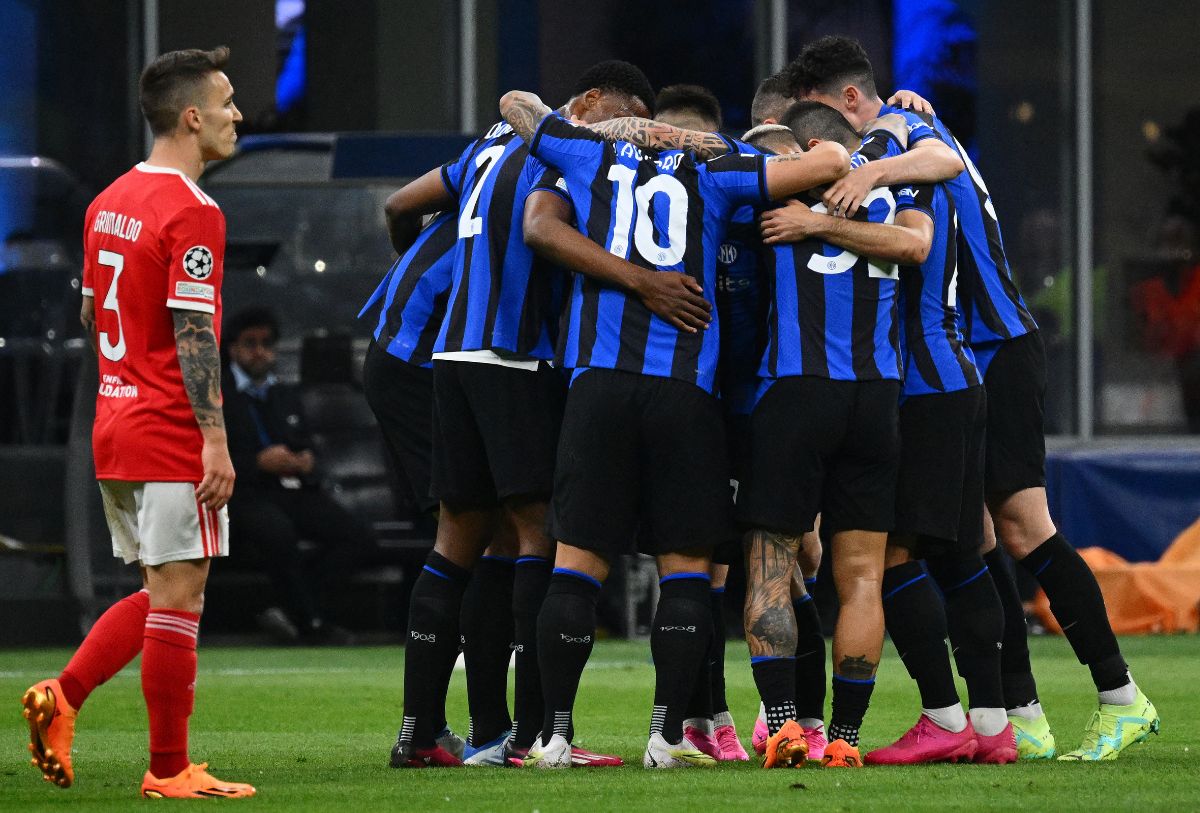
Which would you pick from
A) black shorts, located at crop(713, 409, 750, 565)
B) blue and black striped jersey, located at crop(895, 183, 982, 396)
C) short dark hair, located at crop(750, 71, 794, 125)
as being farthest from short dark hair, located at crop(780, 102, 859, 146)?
black shorts, located at crop(713, 409, 750, 565)

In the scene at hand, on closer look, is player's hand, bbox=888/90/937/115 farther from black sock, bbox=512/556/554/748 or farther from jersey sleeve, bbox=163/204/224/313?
jersey sleeve, bbox=163/204/224/313

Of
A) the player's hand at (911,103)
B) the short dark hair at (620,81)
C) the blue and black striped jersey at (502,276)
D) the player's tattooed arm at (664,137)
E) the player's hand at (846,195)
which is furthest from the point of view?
the player's hand at (911,103)

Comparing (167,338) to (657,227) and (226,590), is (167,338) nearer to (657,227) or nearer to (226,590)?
(657,227)

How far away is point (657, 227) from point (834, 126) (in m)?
0.63

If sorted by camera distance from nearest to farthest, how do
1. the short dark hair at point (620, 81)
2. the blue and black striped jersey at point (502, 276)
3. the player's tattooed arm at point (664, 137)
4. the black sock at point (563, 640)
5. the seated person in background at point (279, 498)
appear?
the black sock at point (563, 640) → the player's tattooed arm at point (664, 137) → the blue and black striped jersey at point (502, 276) → the short dark hair at point (620, 81) → the seated person in background at point (279, 498)

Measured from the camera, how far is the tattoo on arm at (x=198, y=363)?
173 inches

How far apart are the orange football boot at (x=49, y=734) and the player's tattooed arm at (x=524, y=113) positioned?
6.38 ft

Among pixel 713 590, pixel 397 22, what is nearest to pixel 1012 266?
pixel 397 22

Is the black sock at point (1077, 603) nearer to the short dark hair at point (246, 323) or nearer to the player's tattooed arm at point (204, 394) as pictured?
the player's tattooed arm at point (204, 394)

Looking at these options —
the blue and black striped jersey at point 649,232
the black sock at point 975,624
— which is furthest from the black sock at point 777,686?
the blue and black striped jersey at point 649,232

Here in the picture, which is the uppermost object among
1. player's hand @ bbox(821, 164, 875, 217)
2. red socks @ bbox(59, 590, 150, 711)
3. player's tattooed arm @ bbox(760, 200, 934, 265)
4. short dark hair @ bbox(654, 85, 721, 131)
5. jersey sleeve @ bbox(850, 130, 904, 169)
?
short dark hair @ bbox(654, 85, 721, 131)

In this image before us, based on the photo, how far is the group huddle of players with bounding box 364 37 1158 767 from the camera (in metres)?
4.87

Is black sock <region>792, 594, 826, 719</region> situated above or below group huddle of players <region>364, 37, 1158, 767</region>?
below

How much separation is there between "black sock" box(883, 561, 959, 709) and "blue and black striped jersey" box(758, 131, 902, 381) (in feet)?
1.95
